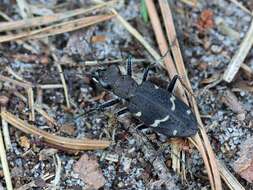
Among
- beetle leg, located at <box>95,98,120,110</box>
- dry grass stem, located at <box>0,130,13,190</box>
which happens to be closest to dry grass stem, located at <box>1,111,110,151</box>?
dry grass stem, located at <box>0,130,13,190</box>

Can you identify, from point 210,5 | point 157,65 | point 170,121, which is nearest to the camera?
point 170,121

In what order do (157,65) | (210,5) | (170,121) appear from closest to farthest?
1. (170,121)
2. (157,65)
3. (210,5)

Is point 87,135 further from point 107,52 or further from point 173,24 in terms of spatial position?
point 173,24

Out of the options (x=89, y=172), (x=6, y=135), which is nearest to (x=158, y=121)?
(x=89, y=172)

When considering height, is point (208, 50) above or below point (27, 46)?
below

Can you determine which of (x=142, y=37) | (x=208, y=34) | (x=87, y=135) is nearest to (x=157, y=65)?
(x=142, y=37)

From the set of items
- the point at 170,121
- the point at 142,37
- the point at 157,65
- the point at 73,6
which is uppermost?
the point at 73,6

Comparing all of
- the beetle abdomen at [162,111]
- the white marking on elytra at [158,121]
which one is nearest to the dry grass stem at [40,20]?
the beetle abdomen at [162,111]
